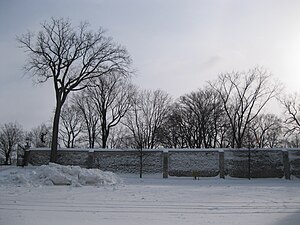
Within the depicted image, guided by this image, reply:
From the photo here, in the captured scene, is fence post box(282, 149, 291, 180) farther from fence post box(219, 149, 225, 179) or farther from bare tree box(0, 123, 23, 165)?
bare tree box(0, 123, 23, 165)

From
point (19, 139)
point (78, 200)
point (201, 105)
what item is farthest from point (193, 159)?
point (19, 139)

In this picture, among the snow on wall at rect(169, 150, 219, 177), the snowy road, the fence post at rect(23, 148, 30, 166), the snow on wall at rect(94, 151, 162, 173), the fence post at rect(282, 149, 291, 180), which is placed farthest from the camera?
the fence post at rect(23, 148, 30, 166)

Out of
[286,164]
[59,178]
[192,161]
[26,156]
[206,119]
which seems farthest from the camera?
[206,119]

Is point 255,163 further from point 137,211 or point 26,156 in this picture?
point 137,211

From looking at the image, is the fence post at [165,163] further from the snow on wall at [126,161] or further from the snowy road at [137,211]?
the snowy road at [137,211]

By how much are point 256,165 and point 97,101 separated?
22529 mm

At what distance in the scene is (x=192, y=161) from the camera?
32469mm

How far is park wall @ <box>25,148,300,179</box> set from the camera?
3186 centimetres

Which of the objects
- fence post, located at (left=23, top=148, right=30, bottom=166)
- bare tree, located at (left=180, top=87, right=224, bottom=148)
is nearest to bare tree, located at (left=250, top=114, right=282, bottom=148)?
bare tree, located at (left=180, top=87, right=224, bottom=148)

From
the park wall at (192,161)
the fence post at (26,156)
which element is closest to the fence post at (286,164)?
the park wall at (192,161)

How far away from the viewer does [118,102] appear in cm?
4644

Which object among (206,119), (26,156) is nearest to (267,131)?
(206,119)

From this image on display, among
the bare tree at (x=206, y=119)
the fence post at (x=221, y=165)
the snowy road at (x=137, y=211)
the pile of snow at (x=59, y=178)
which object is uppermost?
the bare tree at (x=206, y=119)

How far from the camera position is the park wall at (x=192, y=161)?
1254 inches
